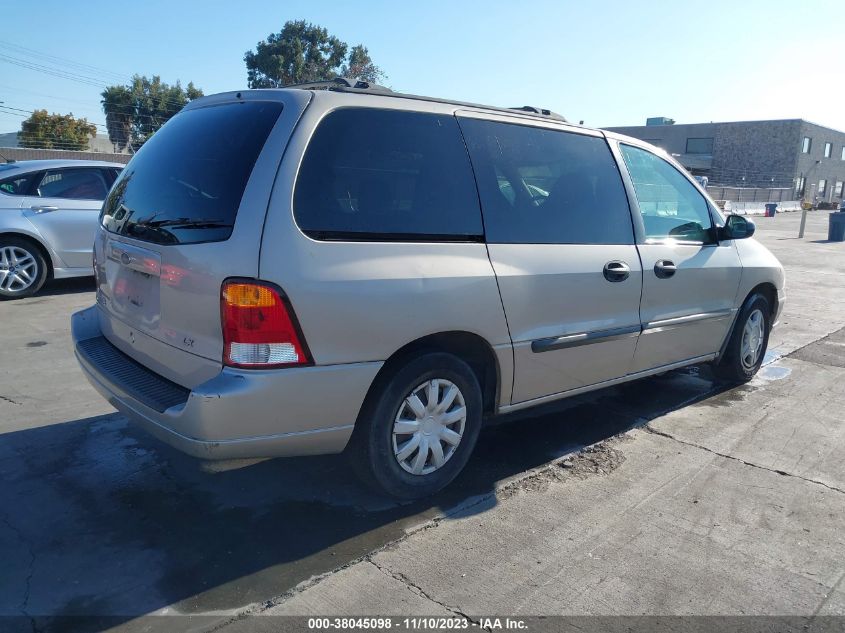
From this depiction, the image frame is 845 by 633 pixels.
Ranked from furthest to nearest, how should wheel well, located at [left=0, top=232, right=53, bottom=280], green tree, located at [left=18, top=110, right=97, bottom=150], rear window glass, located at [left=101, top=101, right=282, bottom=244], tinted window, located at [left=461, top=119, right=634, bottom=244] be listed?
green tree, located at [left=18, top=110, right=97, bottom=150] → wheel well, located at [left=0, top=232, right=53, bottom=280] → tinted window, located at [left=461, top=119, right=634, bottom=244] → rear window glass, located at [left=101, top=101, right=282, bottom=244]

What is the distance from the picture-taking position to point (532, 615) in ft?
8.69

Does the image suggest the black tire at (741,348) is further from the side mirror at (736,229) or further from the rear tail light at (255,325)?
the rear tail light at (255,325)

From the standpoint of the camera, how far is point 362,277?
9.70 feet

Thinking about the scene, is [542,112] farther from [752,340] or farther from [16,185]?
[16,185]

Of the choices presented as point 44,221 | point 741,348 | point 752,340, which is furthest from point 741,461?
point 44,221

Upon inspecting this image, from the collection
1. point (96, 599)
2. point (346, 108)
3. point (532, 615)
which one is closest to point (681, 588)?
point (532, 615)

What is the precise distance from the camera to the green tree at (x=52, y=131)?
1932 inches

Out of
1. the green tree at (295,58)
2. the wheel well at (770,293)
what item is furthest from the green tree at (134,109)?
the wheel well at (770,293)

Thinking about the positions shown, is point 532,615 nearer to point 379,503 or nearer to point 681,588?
point 681,588

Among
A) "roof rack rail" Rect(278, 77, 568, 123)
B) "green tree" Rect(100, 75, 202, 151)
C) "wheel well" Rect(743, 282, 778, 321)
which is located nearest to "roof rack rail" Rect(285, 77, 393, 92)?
"roof rack rail" Rect(278, 77, 568, 123)

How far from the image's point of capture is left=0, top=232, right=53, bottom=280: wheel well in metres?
7.72

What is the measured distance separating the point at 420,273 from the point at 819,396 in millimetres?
4178

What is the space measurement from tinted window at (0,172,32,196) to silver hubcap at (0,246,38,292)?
0.65m

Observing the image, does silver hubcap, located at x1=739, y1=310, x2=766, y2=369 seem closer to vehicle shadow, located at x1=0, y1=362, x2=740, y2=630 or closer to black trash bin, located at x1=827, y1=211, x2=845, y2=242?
vehicle shadow, located at x1=0, y1=362, x2=740, y2=630
